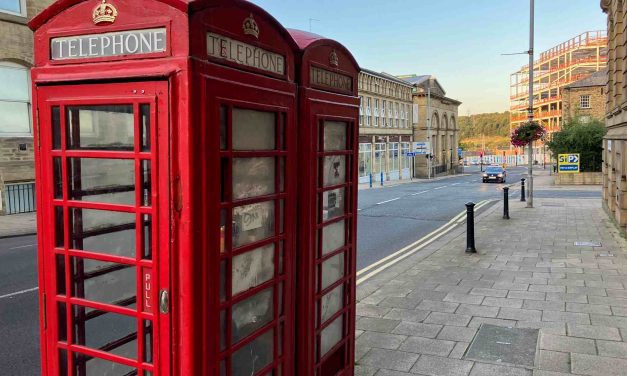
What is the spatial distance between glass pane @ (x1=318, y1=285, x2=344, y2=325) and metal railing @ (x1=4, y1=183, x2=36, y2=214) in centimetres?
1759

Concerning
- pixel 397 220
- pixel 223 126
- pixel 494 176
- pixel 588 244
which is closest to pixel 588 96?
pixel 494 176

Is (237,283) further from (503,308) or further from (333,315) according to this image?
(503,308)

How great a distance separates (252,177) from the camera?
3.01 metres

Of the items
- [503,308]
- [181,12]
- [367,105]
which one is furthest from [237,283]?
[367,105]

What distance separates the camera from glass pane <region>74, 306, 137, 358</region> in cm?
307

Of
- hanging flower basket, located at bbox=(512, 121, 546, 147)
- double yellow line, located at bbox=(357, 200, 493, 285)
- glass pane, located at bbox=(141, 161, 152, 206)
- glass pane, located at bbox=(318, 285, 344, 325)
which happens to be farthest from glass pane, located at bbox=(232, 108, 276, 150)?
hanging flower basket, located at bbox=(512, 121, 546, 147)

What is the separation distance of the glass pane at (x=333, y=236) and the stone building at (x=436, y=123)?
52658 mm

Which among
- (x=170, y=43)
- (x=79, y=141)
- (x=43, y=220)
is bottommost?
(x=43, y=220)

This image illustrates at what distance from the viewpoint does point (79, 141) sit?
2850mm

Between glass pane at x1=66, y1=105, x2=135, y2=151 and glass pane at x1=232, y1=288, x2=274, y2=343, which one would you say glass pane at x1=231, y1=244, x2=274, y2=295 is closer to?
glass pane at x1=232, y1=288, x2=274, y2=343

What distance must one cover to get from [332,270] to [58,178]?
6.94 feet

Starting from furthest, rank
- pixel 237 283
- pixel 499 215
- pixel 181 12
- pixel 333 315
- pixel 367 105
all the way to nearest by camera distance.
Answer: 1. pixel 367 105
2. pixel 499 215
3. pixel 333 315
4. pixel 237 283
5. pixel 181 12

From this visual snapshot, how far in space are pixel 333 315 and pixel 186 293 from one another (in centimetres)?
188

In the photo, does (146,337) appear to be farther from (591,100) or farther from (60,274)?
(591,100)
